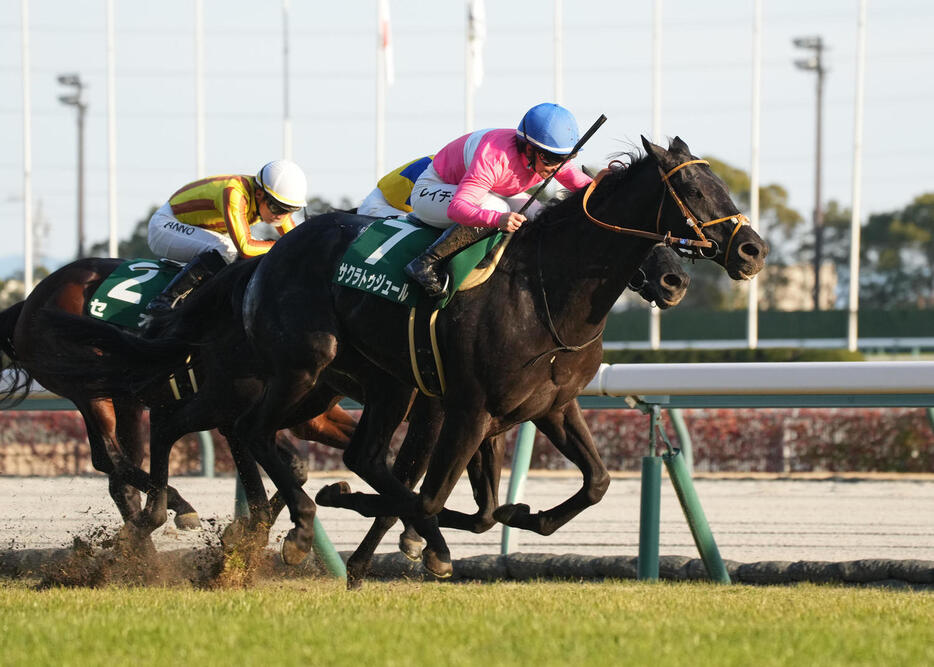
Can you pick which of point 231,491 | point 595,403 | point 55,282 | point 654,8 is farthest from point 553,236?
point 654,8

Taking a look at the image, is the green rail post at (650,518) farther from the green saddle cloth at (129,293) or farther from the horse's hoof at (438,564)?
the green saddle cloth at (129,293)

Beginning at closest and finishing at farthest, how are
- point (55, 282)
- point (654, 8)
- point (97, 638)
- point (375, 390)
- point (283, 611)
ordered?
point (97, 638), point (283, 611), point (375, 390), point (55, 282), point (654, 8)

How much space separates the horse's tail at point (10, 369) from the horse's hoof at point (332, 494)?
7.49 feet

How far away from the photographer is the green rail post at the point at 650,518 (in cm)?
538

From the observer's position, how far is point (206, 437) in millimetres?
9336

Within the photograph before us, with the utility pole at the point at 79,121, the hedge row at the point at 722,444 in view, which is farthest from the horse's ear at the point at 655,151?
the utility pole at the point at 79,121

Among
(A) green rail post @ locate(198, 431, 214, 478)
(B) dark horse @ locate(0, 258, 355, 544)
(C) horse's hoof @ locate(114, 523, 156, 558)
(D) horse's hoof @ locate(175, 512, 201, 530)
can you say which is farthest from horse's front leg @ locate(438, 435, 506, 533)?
(A) green rail post @ locate(198, 431, 214, 478)

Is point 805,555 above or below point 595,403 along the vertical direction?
below

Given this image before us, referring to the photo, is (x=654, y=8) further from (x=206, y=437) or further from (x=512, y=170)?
(x=512, y=170)

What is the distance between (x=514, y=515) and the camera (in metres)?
5.15

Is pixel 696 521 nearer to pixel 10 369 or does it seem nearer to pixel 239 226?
pixel 239 226

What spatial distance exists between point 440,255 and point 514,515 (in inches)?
41.2

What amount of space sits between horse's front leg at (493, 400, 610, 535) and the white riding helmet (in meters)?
1.92

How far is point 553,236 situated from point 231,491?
16.0 feet
